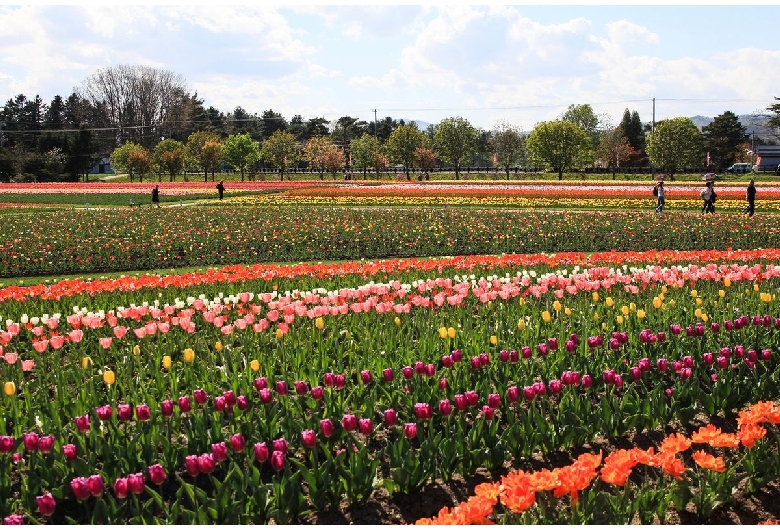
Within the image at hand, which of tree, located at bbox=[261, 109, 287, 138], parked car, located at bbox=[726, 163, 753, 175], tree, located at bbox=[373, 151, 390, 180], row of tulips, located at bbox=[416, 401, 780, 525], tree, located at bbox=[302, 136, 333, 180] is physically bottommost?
row of tulips, located at bbox=[416, 401, 780, 525]

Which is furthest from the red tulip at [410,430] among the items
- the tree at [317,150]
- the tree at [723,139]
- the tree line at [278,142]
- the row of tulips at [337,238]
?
the tree at [723,139]

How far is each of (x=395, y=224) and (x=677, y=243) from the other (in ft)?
24.3

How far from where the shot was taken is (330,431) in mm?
4207

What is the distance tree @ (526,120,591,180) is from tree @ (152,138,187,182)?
33.3 metres

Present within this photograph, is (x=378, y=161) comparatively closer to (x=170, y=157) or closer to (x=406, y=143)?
(x=406, y=143)

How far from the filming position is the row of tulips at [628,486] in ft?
10.1

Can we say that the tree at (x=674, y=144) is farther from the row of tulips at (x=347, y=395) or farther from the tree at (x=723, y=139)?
the row of tulips at (x=347, y=395)

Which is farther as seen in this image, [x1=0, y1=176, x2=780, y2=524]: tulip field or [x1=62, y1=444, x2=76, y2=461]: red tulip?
[x1=62, y1=444, x2=76, y2=461]: red tulip

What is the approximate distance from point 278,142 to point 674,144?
40.7m

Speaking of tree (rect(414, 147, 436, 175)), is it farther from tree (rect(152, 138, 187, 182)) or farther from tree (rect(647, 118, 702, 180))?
tree (rect(152, 138, 187, 182))

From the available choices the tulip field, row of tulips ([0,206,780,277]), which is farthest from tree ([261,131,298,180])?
the tulip field

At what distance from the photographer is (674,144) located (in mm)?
67312

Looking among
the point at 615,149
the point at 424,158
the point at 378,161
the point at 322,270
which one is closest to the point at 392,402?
the point at 322,270

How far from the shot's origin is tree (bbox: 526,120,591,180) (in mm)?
66188
